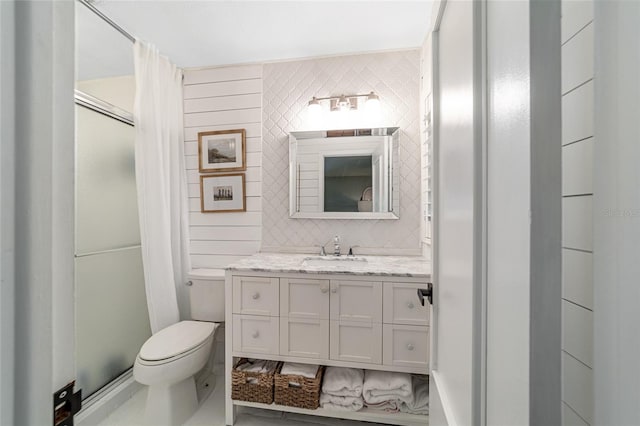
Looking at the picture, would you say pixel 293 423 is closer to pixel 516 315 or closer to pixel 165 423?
pixel 165 423

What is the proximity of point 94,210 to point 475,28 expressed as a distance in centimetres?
213

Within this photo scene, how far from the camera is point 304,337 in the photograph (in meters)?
1.51

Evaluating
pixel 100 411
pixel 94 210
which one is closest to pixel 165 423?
pixel 100 411

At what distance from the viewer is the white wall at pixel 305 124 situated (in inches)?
75.9

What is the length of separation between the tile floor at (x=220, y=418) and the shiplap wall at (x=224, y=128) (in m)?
0.98

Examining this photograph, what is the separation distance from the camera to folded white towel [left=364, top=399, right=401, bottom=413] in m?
1.44

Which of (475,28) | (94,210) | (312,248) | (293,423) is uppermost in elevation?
(475,28)

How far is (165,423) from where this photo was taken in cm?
152

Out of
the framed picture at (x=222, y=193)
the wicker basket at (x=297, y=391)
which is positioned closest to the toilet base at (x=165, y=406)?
the wicker basket at (x=297, y=391)

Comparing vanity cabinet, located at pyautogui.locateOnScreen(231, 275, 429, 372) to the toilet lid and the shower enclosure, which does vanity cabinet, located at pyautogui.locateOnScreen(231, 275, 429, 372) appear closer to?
the toilet lid

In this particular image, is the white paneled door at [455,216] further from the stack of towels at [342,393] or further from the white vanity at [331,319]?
the stack of towels at [342,393]

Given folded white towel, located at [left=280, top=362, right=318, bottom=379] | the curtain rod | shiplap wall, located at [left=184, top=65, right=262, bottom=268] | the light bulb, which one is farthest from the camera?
shiplap wall, located at [left=184, top=65, right=262, bottom=268]

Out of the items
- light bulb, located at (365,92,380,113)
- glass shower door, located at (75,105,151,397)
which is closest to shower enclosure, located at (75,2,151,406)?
glass shower door, located at (75,105,151,397)

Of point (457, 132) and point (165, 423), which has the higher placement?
point (457, 132)
